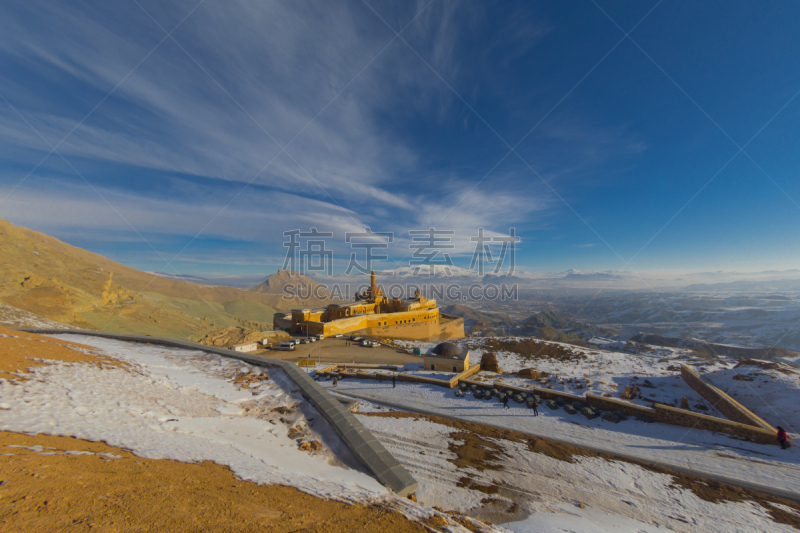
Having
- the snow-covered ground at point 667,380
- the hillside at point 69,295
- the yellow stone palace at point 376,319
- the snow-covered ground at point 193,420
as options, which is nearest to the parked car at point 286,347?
the yellow stone palace at point 376,319

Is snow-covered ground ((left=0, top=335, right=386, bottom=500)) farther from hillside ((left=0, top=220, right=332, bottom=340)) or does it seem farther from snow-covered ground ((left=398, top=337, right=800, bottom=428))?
hillside ((left=0, top=220, right=332, bottom=340))

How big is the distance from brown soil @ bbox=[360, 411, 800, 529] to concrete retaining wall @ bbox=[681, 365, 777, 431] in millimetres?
5807

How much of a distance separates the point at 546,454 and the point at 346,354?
66.8 feet

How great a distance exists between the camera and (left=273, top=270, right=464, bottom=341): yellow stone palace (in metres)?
36.3

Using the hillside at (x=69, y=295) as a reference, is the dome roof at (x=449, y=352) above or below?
below

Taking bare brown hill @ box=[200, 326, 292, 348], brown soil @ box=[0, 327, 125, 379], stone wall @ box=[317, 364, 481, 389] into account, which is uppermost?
brown soil @ box=[0, 327, 125, 379]

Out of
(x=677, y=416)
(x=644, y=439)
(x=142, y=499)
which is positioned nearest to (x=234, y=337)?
(x=142, y=499)

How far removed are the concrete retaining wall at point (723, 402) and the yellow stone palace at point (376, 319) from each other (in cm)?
2940

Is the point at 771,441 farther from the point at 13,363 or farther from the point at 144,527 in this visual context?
the point at 13,363

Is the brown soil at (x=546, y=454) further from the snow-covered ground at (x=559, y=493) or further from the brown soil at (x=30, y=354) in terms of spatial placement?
the brown soil at (x=30, y=354)

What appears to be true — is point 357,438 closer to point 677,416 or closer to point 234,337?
point 677,416

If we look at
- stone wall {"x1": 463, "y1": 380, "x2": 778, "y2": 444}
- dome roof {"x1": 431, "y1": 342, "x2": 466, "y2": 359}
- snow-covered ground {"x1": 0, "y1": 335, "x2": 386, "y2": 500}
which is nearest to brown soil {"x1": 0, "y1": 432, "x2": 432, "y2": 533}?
snow-covered ground {"x1": 0, "y1": 335, "x2": 386, "y2": 500}

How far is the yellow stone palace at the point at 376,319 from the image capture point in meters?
36.3

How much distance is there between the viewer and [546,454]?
35.9ft
